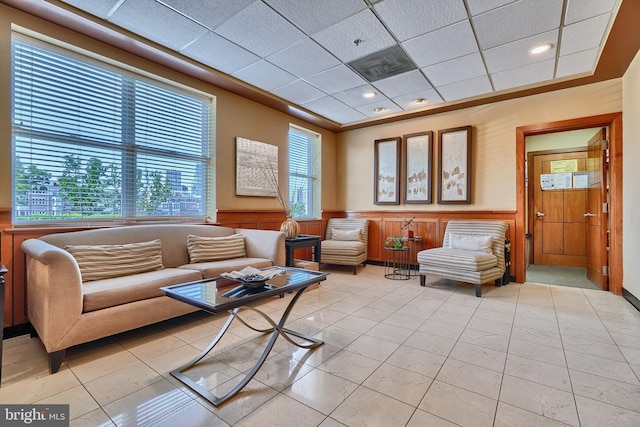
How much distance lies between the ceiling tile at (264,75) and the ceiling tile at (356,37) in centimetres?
77

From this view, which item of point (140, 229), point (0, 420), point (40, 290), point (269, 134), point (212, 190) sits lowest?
point (0, 420)

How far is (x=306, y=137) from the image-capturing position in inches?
223

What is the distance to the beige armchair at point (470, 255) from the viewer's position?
143 inches

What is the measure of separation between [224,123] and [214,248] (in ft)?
5.70

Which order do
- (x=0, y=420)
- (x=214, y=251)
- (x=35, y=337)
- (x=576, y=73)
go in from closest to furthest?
1. (x=0, y=420)
2. (x=35, y=337)
3. (x=214, y=251)
4. (x=576, y=73)

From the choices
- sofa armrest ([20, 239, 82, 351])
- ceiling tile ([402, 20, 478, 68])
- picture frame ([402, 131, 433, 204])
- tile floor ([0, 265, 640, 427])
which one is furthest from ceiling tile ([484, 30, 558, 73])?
sofa armrest ([20, 239, 82, 351])

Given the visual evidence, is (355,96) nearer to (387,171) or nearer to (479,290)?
(387,171)

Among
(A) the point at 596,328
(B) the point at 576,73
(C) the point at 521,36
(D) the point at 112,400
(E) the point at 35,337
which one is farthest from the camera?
(B) the point at 576,73

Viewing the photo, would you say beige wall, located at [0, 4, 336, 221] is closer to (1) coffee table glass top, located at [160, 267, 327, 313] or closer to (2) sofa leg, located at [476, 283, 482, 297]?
(1) coffee table glass top, located at [160, 267, 327, 313]

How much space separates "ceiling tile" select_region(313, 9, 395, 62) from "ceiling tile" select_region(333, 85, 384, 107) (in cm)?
87

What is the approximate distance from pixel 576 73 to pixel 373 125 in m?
→ 2.93

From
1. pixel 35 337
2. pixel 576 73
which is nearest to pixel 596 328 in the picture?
pixel 576 73

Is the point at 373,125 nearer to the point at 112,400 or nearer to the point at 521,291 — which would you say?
the point at 521,291

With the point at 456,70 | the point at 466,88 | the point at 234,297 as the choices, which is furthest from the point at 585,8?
the point at 234,297
